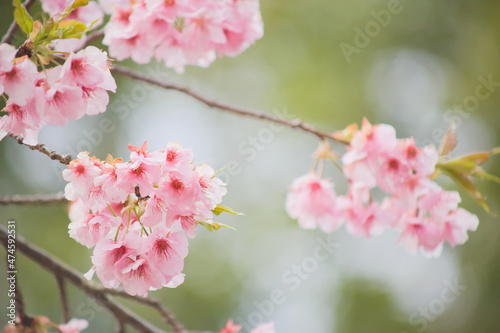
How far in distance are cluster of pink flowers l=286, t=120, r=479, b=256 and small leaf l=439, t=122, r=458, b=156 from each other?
71mm

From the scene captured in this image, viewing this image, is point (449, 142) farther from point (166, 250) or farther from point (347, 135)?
point (166, 250)

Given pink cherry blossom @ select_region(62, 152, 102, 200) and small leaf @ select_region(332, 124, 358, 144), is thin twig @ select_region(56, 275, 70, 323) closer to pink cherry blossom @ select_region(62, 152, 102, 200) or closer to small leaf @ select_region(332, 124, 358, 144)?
pink cherry blossom @ select_region(62, 152, 102, 200)

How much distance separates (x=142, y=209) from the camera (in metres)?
0.75

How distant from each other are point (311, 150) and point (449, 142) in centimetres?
398

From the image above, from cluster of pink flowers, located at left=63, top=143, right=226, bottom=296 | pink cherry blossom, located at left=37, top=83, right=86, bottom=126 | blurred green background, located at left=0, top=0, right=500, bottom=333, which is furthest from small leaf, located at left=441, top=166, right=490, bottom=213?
blurred green background, located at left=0, top=0, right=500, bottom=333

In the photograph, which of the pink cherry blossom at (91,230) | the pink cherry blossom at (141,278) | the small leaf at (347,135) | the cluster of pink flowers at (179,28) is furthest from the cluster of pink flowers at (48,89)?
the small leaf at (347,135)

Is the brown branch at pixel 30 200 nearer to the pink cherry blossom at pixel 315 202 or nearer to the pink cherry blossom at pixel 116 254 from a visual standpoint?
the pink cherry blossom at pixel 116 254

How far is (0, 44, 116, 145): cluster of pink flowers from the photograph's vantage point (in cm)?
69

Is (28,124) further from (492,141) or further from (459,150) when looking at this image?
(492,141)

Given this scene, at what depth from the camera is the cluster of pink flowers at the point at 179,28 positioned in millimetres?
1068

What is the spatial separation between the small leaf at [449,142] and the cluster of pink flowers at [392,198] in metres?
0.07

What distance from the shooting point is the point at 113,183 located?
0.74 m

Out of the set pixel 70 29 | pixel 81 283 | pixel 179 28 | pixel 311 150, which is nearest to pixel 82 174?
pixel 70 29

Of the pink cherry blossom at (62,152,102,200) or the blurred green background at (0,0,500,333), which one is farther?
the blurred green background at (0,0,500,333)
